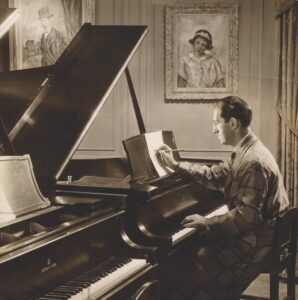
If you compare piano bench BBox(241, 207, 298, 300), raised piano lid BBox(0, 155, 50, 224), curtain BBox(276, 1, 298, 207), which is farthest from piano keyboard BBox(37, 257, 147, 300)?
curtain BBox(276, 1, 298, 207)

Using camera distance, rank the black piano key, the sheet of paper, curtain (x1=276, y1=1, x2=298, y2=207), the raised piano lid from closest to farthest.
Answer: the black piano key
the raised piano lid
the sheet of paper
curtain (x1=276, y1=1, x2=298, y2=207)

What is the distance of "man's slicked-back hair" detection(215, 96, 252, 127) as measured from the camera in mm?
2887

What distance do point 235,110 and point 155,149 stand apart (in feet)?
2.06

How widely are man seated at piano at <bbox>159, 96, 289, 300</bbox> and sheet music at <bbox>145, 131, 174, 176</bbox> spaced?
474mm

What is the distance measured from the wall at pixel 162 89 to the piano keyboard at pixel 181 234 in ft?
8.92

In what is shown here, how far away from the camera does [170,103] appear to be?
5.76 m

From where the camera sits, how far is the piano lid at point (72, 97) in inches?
115

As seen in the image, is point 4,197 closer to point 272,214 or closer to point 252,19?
point 272,214

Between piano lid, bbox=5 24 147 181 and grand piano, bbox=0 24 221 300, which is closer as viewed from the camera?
grand piano, bbox=0 24 221 300

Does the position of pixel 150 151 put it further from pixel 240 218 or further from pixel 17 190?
pixel 17 190

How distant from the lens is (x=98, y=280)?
2.15 m

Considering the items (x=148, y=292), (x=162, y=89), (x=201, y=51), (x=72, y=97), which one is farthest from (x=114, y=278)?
(x=201, y=51)

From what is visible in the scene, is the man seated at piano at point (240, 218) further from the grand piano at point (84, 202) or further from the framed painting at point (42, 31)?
the framed painting at point (42, 31)

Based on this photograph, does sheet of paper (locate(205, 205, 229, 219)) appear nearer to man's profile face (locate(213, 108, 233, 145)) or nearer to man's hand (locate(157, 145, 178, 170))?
man's hand (locate(157, 145, 178, 170))
